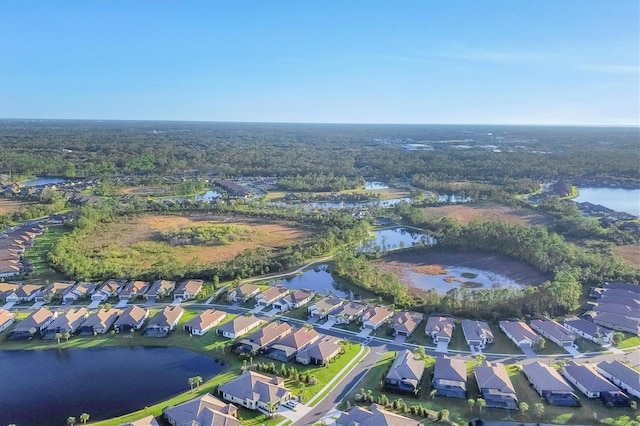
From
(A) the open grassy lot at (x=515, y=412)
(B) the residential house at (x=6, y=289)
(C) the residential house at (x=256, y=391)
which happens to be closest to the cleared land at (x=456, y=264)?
(A) the open grassy lot at (x=515, y=412)

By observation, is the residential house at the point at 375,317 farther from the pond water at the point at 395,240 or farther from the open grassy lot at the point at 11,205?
the open grassy lot at the point at 11,205

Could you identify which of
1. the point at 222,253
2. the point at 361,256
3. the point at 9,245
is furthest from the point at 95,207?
the point at 361,256

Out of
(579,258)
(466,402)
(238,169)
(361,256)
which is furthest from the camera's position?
(238,169)

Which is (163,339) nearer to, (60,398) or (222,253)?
(60,398)

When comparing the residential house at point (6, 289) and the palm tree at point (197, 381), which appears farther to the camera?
the residential house at point (6, 289)

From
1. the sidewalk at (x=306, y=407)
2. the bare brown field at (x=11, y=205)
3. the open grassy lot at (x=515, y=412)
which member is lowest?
the sidewalk at (x=306, y=407)

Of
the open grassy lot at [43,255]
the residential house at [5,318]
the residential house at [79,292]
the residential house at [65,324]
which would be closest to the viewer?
the residential house at [65,324]

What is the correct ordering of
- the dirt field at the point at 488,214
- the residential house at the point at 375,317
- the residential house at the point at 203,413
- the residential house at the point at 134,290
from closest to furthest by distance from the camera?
1. the residential house at the point at 203,413
2. the residential house at the point at 375,317
3. the residential house at the point at 134,290
4. the dirt field at the point at 488,214
